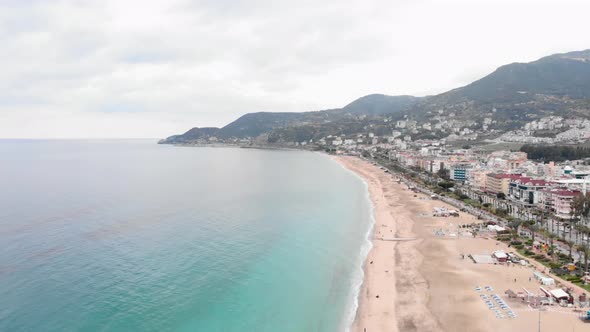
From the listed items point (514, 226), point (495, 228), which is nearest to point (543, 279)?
point (514, 226)

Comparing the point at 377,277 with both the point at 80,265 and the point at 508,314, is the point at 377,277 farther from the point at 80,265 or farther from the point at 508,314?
the point at 80,265

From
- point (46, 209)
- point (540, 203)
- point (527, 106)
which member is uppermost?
point (527, 106)

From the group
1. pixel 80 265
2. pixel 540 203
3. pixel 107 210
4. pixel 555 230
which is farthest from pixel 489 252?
pixel 107 210

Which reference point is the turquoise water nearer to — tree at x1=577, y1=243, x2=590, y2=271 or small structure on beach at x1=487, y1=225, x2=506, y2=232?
small structure on beach at x1=487, y1=225, x2=506, y2=232

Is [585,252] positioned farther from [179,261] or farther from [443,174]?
[443,174]

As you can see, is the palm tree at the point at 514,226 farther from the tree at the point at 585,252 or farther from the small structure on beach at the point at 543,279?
the small structure on beach at the point at 543,279

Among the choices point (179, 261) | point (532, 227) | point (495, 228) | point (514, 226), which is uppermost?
point (179, 261)

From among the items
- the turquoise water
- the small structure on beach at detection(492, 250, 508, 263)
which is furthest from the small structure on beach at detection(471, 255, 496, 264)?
the turquoise water
